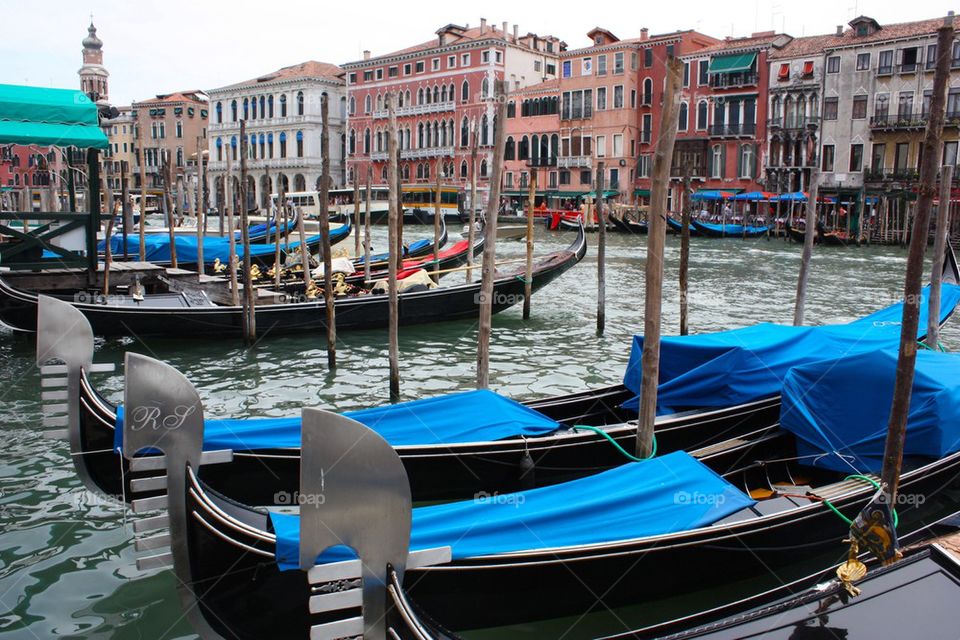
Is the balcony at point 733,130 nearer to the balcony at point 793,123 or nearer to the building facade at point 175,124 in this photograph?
the balcony at point 793,123

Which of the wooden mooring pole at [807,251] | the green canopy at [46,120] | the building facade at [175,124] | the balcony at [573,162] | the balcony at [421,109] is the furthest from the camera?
the building facade at [175,124]

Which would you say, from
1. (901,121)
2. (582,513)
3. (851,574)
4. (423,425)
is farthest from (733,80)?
(851,574)

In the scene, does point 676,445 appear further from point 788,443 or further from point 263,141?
point 263,141

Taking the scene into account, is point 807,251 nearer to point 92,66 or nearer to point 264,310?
point 264,310

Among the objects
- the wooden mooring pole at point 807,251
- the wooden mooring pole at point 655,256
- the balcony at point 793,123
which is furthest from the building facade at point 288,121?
the wooden mooring pole at point 655,256

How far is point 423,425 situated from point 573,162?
26.8 metres

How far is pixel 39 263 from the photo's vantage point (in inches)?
299

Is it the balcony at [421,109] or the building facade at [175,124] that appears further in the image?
the building facade at [175,124]

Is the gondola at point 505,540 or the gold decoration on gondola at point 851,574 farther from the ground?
the gold decoration on gondola at point 851,574

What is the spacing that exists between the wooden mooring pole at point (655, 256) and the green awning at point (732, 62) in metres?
23.3

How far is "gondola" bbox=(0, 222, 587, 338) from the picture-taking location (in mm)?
7074

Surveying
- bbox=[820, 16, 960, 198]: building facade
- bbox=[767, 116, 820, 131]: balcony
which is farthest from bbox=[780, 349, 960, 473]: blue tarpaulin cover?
bbox=[767, 116, 820, 131]: balcony

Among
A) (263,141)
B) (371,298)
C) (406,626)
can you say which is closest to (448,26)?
(263,141)

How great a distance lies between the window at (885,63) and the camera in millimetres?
21750
